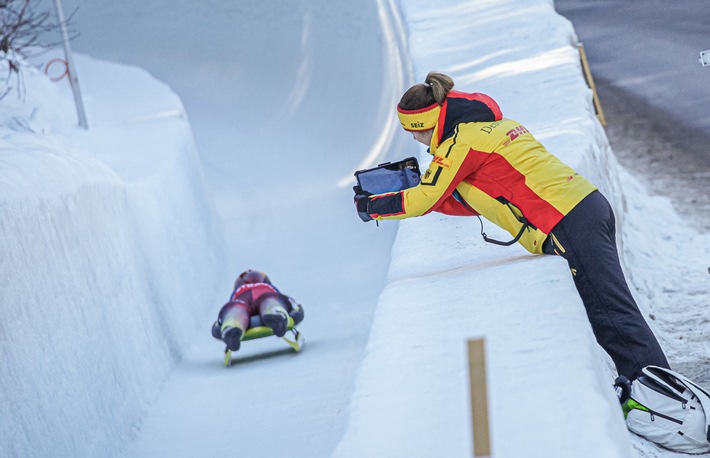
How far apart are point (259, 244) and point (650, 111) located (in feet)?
15.0

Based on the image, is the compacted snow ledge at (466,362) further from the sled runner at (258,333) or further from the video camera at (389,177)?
the sled runner at (258,333)

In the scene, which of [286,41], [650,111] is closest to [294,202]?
[650,111]

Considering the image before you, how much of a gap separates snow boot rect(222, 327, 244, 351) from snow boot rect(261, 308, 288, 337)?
0.16 metres

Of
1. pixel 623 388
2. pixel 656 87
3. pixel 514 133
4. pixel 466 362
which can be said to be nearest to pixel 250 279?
pixel 514 133

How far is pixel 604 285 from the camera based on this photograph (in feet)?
9.90

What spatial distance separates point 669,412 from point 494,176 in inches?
36.8

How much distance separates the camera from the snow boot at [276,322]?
5410 mm

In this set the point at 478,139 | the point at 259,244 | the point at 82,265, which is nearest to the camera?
the point at 478,139

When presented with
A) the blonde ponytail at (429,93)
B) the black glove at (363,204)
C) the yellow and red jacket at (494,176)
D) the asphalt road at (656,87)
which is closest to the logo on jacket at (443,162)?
the yellow and red jacket at (494,176)

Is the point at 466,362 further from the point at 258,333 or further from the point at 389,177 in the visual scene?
the point at 258,333

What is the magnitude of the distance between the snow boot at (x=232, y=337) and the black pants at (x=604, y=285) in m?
2.54

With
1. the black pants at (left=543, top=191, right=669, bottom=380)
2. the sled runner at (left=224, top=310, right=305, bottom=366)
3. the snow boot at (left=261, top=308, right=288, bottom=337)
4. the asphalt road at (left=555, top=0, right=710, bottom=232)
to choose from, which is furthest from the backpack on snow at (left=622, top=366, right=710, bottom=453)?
the asphalt road at (left=555, top=0, right=710, bottom=232)

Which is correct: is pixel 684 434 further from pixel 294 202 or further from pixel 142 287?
pixel 294 202

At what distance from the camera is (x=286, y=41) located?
1680cm
